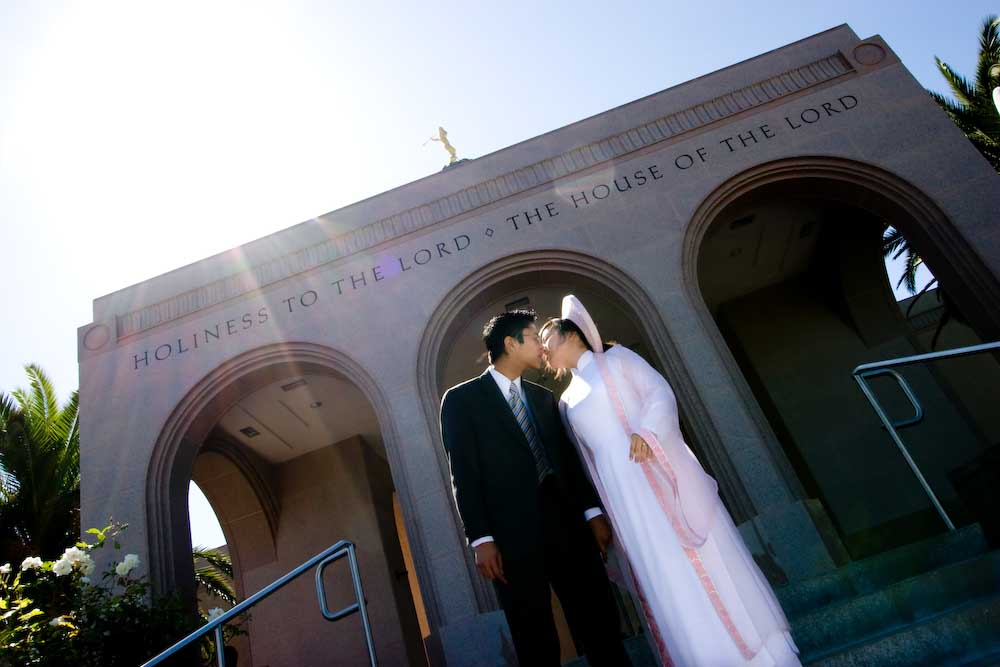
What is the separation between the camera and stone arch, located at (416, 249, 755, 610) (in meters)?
6.57

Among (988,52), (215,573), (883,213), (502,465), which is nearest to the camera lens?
(502,465)

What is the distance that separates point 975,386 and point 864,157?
5852 millimetres

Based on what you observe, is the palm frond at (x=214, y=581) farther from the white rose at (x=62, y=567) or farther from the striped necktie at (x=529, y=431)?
the striped necktie at (x=529, y=431)

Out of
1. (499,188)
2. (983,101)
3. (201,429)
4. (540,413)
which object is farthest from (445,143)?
(983,101)

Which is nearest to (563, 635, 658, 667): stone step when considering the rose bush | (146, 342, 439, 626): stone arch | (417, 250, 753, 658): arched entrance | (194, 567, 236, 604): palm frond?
(417, 250, 753, 658): arched entrance

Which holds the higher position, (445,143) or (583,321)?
(445,143)

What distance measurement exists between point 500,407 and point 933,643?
262cm

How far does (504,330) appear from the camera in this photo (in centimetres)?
342

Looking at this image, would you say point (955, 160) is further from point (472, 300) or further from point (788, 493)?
point (472, 300)

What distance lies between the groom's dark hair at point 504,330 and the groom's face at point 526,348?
0.06 feet

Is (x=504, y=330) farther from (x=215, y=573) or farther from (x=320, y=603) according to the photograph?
(x=215, y=573)

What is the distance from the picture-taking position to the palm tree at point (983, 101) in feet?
40.9

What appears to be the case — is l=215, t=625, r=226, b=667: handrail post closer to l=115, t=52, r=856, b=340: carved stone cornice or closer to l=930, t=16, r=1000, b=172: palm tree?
l=115, t=52, r=856, b=340: carved stone cornice

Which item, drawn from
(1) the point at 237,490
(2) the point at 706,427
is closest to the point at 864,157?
(2) the point at 706,427
